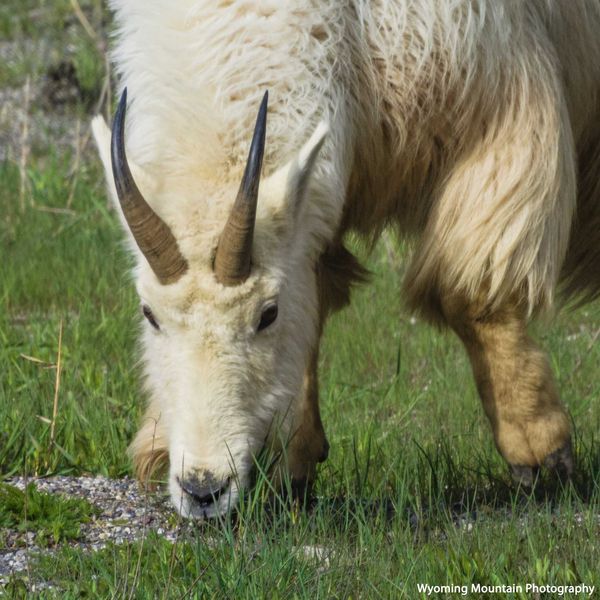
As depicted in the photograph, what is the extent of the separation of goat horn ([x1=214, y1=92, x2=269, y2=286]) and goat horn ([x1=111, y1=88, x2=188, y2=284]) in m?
0.14

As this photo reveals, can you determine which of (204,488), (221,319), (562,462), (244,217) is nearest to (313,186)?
(244,217)

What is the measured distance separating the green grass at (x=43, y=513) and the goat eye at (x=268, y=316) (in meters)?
0.87

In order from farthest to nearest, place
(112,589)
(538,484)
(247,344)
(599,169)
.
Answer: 1. (599,169)
2. (538,484)
3. (247,344)
4. (112,589)

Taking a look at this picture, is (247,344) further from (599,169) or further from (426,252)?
(599,169)

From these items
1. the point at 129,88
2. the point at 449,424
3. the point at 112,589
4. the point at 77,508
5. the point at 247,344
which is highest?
the point at 129,88

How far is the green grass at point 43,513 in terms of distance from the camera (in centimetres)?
420

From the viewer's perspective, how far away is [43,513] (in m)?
4.30

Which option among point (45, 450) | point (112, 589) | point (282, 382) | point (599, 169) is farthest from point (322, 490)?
point (599, 169)

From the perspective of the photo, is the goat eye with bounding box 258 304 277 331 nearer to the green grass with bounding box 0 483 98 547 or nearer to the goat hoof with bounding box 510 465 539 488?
the green grass with bounding box 0 483 98 547

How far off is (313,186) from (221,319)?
0.60m

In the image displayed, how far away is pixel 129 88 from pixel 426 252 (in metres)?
1.19

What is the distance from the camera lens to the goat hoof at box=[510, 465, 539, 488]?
4.75m

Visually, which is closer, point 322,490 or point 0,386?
point 322,490

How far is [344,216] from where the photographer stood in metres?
4.83
